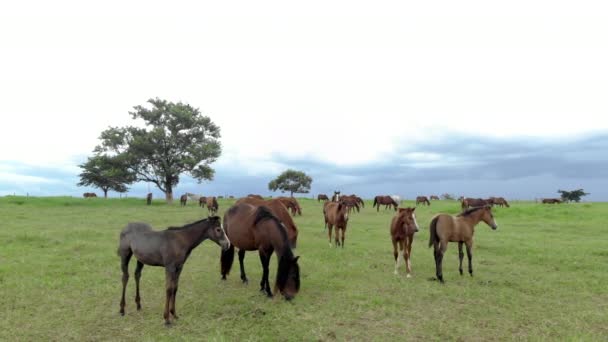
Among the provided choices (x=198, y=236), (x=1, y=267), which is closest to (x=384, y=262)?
(x=198, y=236)

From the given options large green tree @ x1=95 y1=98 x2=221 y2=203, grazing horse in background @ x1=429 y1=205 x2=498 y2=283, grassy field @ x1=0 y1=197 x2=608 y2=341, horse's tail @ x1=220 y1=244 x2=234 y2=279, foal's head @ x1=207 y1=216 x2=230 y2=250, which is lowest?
grassy field @ x1=0 y1=197 x2=608 y2=341

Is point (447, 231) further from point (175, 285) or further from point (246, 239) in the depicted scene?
point (175, 285)

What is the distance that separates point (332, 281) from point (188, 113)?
43071 mm

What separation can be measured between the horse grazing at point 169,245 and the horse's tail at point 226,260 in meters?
2.79

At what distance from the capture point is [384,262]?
13383 millimetres

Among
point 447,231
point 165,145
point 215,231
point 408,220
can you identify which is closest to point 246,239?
point 215,231

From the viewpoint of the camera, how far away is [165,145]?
47594 mm

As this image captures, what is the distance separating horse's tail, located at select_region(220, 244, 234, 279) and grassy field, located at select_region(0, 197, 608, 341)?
300 millimetres

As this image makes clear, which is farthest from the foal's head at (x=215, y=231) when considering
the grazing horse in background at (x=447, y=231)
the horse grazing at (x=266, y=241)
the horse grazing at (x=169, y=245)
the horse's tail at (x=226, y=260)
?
the grazing horse in background at (x=447, y=231)

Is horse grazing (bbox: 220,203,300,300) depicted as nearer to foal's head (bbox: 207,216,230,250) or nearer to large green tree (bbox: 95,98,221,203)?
foal's head (bbox: 207,216,230,250)

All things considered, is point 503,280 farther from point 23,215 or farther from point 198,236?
point 23,215

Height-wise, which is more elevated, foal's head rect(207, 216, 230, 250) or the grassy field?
foal's head rect(207, 216, 230, 250)

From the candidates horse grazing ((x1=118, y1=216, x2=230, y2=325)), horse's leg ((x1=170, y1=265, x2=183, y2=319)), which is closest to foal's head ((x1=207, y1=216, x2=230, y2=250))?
horse grazing ((x1=118, y1=216, x2=230, y2=325))

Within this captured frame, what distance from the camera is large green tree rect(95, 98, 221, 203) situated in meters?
46.2
